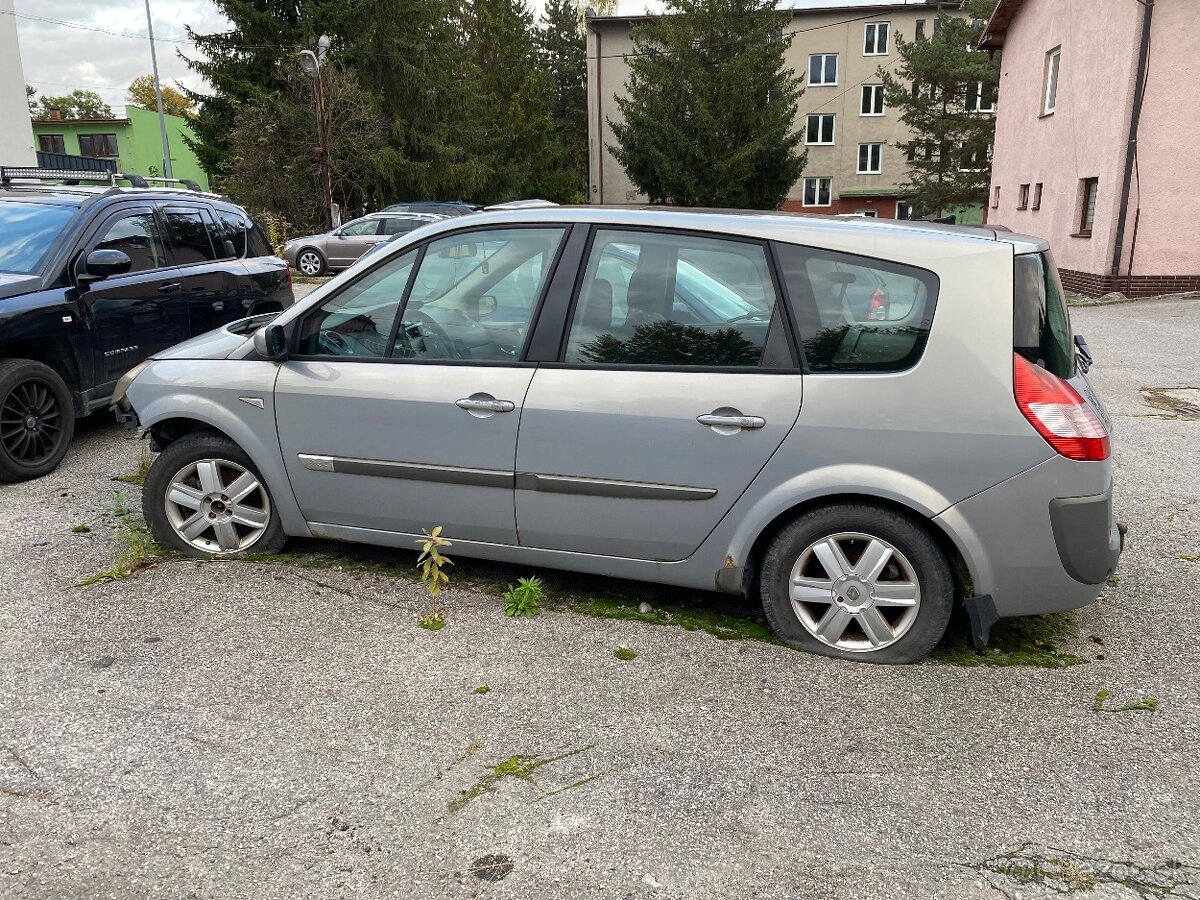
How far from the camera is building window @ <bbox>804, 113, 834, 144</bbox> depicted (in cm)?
4916

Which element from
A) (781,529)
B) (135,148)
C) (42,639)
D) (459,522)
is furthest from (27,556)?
(135,148)

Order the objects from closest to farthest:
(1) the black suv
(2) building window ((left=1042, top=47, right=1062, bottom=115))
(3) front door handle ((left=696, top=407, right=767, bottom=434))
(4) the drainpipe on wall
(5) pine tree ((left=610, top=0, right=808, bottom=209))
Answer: (3) front door handle ((left=696, top=407, right=767, bottom=434))
(1) the black suv
(4) the drainpipe on wall
(2) building window ((left=1042, top=47, right=1062, bottom=115))
(5) pine tree ((left=610, top=0, right=808, bottom=209))

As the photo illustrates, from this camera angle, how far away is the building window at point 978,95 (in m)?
36.6

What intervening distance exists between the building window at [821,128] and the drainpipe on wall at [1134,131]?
33.4m

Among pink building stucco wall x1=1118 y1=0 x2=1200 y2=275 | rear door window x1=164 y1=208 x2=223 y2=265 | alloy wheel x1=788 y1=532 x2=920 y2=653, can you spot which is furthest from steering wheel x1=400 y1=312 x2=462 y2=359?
pink building stucco wall x1=1118 y1=0 x2=1200 y2=275

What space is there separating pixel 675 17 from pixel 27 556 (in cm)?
3969

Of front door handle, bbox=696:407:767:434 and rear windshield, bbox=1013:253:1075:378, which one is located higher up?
rear windshield, bbox=1013:253:1075:378

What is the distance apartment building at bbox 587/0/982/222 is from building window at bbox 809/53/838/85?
2.0 inches

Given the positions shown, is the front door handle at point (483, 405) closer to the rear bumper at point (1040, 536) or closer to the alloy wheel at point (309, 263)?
the rear bumper at point (1040, 536)

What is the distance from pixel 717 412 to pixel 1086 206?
774 inches

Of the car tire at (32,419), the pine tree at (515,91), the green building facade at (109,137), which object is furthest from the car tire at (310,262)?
the green building facade at (109,137)

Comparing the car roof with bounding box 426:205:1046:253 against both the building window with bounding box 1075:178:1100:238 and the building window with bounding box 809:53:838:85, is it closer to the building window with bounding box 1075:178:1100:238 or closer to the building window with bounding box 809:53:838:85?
the building window with bounding box 1075:178:1100:238

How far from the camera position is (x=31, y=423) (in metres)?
5.96

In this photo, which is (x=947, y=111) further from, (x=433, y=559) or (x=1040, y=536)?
(x=433, y=559)
